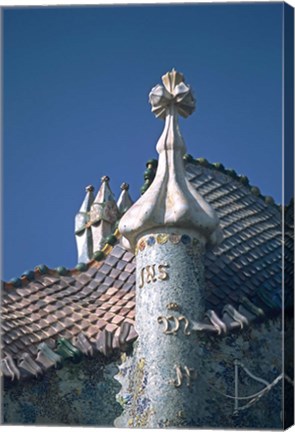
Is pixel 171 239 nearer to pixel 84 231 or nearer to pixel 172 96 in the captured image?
pixel 172 96

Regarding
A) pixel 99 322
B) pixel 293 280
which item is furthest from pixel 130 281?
pixel 293 280

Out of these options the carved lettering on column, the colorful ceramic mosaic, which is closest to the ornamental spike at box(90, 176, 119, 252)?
the colorful ceramic mosaic

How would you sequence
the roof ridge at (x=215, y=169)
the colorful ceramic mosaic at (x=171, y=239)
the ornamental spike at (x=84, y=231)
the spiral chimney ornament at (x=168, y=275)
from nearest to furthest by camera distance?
the spiral chimney ornament at (x=168, y=275), the colorful ceramic mosaic at (x=171, y=239), the roof ridge at (x=215, y=169), the ornamental spike at (x=84, y=231)

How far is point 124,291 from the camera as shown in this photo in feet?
60.2

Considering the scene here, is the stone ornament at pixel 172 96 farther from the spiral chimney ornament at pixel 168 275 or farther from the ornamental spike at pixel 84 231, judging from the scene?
the ornamental spike at pixel 84 231

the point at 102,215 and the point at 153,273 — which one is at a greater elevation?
the point at 102,215

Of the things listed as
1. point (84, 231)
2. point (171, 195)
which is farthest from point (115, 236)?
point (171, 195)

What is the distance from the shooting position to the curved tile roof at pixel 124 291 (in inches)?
703

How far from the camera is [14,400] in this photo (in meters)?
17.7

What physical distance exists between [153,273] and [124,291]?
0.87 metres

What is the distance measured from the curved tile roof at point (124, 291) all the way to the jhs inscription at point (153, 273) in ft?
1.26

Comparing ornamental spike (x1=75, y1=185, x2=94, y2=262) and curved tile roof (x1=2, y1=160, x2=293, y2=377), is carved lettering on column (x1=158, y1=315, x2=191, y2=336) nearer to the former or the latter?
curved tile roof (x1=2, y1=160, x2=293, y2=377)

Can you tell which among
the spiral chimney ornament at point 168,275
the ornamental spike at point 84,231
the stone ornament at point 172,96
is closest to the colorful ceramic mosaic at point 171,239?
the spiral chimney ornament at point 168,275

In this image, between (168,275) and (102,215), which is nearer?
(168,275)
